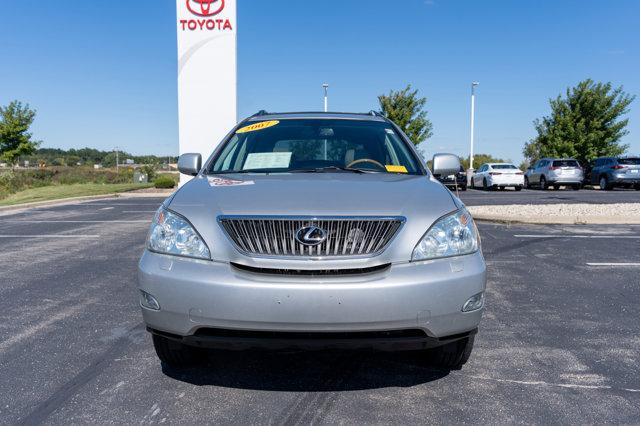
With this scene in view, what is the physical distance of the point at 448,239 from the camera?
113 inches

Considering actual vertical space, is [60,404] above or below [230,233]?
below

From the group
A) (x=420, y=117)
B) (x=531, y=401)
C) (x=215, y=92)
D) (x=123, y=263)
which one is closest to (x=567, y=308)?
(x=531, y=401)

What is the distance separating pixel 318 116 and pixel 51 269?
13.5ft

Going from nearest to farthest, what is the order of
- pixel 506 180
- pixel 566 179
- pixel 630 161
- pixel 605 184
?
pixel 630 161 → pixel 605 184 → pixel 566 179 → pixel 506 180

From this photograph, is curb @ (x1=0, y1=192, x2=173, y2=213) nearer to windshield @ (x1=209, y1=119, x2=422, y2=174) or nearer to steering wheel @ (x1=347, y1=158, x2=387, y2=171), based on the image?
windshield @ (x1=209, y1=119, x2=422, y2=174)

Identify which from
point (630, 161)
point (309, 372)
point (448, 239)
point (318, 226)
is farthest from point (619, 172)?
point (318, 226)

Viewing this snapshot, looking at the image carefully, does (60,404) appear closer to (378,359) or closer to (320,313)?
(320,313)

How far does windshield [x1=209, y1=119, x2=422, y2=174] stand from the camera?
4043mm

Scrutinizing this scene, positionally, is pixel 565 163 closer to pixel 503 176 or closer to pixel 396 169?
pixel 503 176

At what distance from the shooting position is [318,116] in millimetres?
4793

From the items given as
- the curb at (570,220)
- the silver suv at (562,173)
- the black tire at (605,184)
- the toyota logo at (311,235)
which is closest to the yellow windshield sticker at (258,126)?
the toyota logo at (311,235)

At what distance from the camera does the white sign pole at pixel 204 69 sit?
57.4ft

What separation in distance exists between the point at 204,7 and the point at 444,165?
50.4 ft

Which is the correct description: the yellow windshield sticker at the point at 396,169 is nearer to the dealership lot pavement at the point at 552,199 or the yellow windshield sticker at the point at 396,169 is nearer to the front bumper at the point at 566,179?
the dealership lot pavement at the point at 552,199
